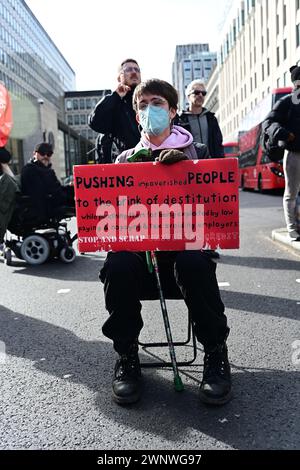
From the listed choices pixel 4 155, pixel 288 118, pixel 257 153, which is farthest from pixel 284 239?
pixel 257 153

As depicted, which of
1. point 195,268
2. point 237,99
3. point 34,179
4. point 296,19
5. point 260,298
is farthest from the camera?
point 237,99

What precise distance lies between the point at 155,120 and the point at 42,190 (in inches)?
165

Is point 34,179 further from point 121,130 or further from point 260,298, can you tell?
point 260,298

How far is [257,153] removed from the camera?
22.6 meters

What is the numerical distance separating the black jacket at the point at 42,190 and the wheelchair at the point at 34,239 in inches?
3.0

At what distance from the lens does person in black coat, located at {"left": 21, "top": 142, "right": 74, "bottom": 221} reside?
6.65 meters

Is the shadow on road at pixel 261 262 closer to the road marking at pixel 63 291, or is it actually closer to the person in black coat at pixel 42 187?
the road marking at pixel 63 291

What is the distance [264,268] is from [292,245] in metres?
1.17

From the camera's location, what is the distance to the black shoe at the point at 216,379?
243cm

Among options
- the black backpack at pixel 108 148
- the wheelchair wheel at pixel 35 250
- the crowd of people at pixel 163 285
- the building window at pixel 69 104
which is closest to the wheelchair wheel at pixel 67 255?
the wheelchair wheel at pixel 35 250

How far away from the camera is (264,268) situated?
5.74m

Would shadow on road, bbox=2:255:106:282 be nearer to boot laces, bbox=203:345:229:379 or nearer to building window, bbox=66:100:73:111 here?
boot laces, bbox=203:345:229:379

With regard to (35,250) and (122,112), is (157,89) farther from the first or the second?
(35,250)
